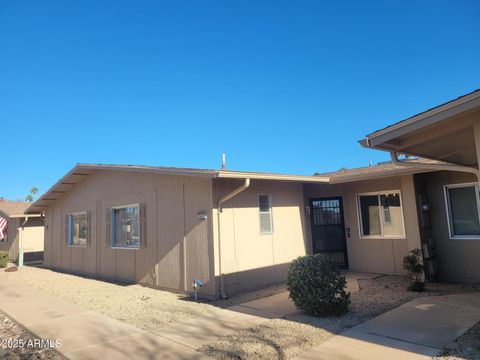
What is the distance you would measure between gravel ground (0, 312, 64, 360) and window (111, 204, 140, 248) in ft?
13.1

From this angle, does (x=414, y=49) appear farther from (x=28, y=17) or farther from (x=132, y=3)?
(x=28, y=17)

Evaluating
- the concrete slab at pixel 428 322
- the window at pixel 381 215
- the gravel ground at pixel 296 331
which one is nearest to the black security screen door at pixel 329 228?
the window at pixel 381 215

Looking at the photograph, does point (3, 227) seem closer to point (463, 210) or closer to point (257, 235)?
point (257, 235)

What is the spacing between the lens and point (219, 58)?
1465 centimetres

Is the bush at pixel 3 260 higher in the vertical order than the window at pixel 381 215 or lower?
lower

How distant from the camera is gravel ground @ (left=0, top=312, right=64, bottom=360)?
Answer: 14.8 feet

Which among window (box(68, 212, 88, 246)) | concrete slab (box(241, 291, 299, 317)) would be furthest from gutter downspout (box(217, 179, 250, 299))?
window (box(68, 212, 88, 246))

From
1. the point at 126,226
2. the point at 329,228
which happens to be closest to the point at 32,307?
the point at 126,226

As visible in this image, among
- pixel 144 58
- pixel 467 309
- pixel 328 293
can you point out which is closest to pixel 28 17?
pixel 144 58

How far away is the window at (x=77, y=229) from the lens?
12555 millimetres

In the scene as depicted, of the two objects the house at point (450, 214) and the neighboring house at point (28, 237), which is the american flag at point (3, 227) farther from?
the house at point (450, 214)

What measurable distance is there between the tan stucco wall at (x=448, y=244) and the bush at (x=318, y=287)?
3722mm

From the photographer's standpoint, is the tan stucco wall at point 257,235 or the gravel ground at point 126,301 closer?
the gravel ground at point 126,301

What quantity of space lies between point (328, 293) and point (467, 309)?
88.3 inches
